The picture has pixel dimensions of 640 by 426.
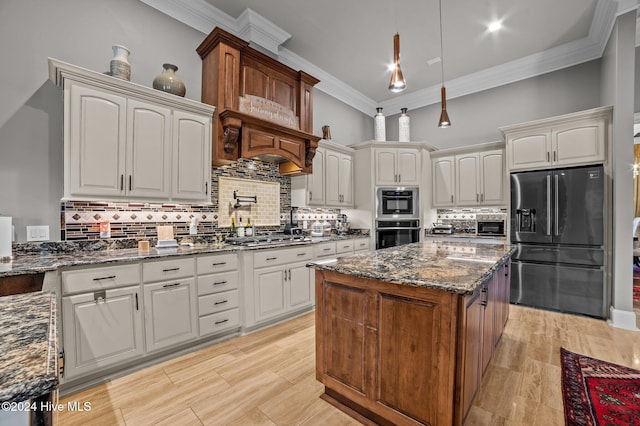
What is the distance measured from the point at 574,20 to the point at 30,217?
5.96 meters

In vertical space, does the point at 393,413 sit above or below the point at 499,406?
above

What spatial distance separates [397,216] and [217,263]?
10.1 feet

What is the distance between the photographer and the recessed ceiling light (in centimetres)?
347

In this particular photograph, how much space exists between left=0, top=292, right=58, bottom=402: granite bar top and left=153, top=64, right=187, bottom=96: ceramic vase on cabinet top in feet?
7.71

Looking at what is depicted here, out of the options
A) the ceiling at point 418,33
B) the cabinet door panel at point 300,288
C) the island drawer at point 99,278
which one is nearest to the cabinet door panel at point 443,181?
the ceiling at point 418,33

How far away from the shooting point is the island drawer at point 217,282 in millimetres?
2639

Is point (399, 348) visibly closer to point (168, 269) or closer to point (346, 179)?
point (168, 269)

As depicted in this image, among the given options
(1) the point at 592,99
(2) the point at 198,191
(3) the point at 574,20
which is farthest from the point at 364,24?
(1) the point at 592,99

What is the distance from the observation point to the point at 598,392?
6.52 feet

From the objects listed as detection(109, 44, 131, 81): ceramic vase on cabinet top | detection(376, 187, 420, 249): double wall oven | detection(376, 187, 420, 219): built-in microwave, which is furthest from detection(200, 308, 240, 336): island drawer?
detection(376, 187, 420, 219): built-in microwave

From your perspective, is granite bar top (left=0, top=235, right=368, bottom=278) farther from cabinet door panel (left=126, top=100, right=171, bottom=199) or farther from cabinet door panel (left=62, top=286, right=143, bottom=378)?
cabinet door panel (left=126, top=100, right=171, bottom=199)

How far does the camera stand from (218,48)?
303 centimetres

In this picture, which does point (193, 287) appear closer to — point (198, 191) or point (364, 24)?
point (198, 191)

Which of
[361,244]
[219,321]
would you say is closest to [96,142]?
[219,321]
